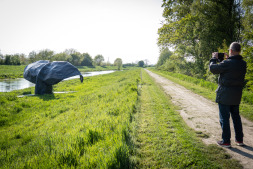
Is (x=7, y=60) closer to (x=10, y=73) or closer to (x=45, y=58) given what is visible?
(x=45, y=58)

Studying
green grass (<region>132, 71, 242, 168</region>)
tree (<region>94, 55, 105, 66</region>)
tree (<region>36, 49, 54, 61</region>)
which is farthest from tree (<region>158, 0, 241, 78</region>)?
tree (<region>94, 55, 105, 66</region>)

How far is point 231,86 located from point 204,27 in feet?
49.4

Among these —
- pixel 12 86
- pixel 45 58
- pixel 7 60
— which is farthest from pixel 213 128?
pixel 45 58

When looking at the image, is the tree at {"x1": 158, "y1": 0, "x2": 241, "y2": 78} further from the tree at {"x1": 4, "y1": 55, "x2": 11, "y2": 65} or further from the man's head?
the tree at {"x1": 4, "y1": 55, "x2": 11, "y2": 65}

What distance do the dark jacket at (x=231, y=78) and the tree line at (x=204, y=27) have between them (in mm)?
9306

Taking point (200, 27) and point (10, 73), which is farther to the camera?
point (10, 73)

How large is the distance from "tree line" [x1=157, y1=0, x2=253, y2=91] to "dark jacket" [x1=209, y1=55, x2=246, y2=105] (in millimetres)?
9306

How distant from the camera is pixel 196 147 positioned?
3.05 meters

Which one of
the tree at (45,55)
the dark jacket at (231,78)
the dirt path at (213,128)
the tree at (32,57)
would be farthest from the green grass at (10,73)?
the dark jacket at (231,78)

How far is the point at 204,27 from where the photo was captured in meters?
14.7

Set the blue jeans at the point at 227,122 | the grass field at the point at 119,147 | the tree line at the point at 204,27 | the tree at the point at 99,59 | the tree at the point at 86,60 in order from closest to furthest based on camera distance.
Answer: the grass field at the point at 119,147 < the blue jeans at the point at 227,122 < the tree line at the point at 204,27 < the tree at the point at 86,60 < the tree at the point at 99,59

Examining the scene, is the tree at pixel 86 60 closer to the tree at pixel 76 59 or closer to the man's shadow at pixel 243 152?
the tree at pixel 76 59

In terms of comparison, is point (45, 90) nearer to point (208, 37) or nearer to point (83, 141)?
point (83, 141)

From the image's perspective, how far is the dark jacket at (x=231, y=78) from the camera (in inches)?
116
